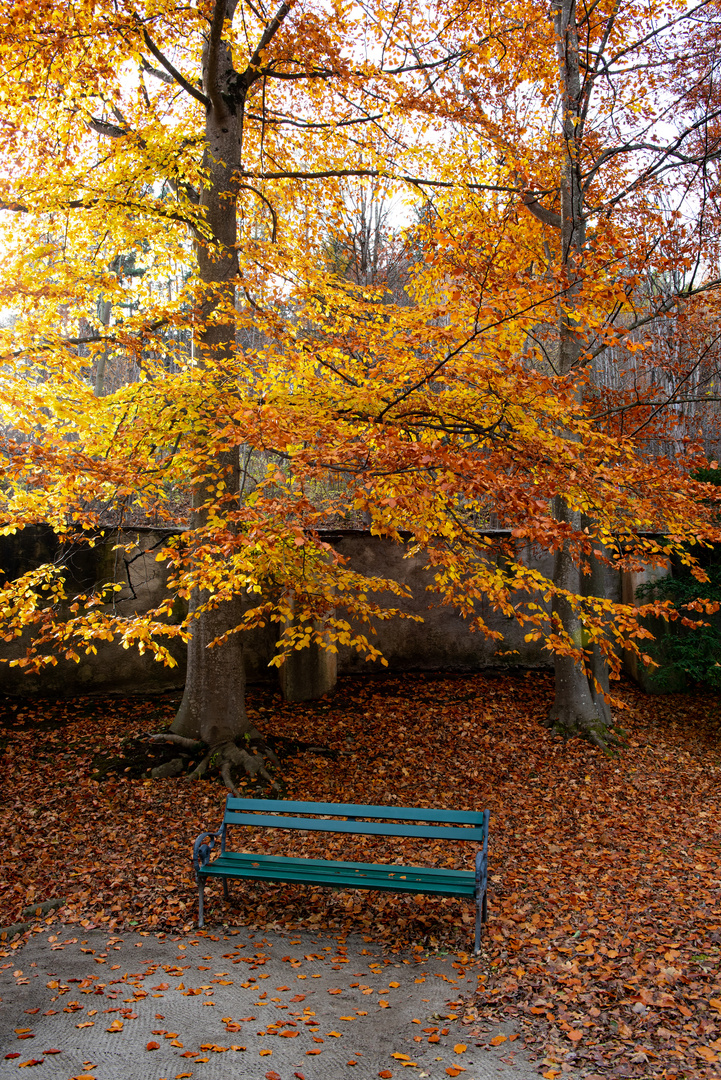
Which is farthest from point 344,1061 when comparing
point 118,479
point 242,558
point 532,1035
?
point 118,479

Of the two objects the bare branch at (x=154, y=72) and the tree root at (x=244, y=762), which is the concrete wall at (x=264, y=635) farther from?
the bare branch at (x=154, y=72)

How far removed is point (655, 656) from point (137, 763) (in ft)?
25.1

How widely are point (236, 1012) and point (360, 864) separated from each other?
132 cm

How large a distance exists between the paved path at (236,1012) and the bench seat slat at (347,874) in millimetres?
383

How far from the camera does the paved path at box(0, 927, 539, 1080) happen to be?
2990 millimetres

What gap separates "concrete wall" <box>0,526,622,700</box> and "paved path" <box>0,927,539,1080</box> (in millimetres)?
4392

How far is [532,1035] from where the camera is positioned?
10.5 feet

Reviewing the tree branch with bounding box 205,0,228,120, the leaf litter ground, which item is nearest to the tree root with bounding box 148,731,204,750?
the leaf litter ground

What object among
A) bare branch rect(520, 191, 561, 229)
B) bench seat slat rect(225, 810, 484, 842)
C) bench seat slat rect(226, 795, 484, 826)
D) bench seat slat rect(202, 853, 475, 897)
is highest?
bare branch rect(520, 191, 561, 229)

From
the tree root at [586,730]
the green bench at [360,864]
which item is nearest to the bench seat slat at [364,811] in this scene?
the green bench at [360,864]

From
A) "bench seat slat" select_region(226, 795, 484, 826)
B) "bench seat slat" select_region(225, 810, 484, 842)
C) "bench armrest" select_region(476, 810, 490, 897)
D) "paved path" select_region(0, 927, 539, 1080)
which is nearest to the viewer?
"paved path" select_region(0, 927, 539, 1080)

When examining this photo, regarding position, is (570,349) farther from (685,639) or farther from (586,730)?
(586,730)

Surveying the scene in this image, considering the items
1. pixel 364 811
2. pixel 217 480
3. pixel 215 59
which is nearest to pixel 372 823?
pixel 364 811

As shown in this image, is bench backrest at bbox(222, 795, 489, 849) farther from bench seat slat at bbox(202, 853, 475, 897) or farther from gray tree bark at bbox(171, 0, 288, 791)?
gray tree bark at bbox(171, 0, 288, 791)
